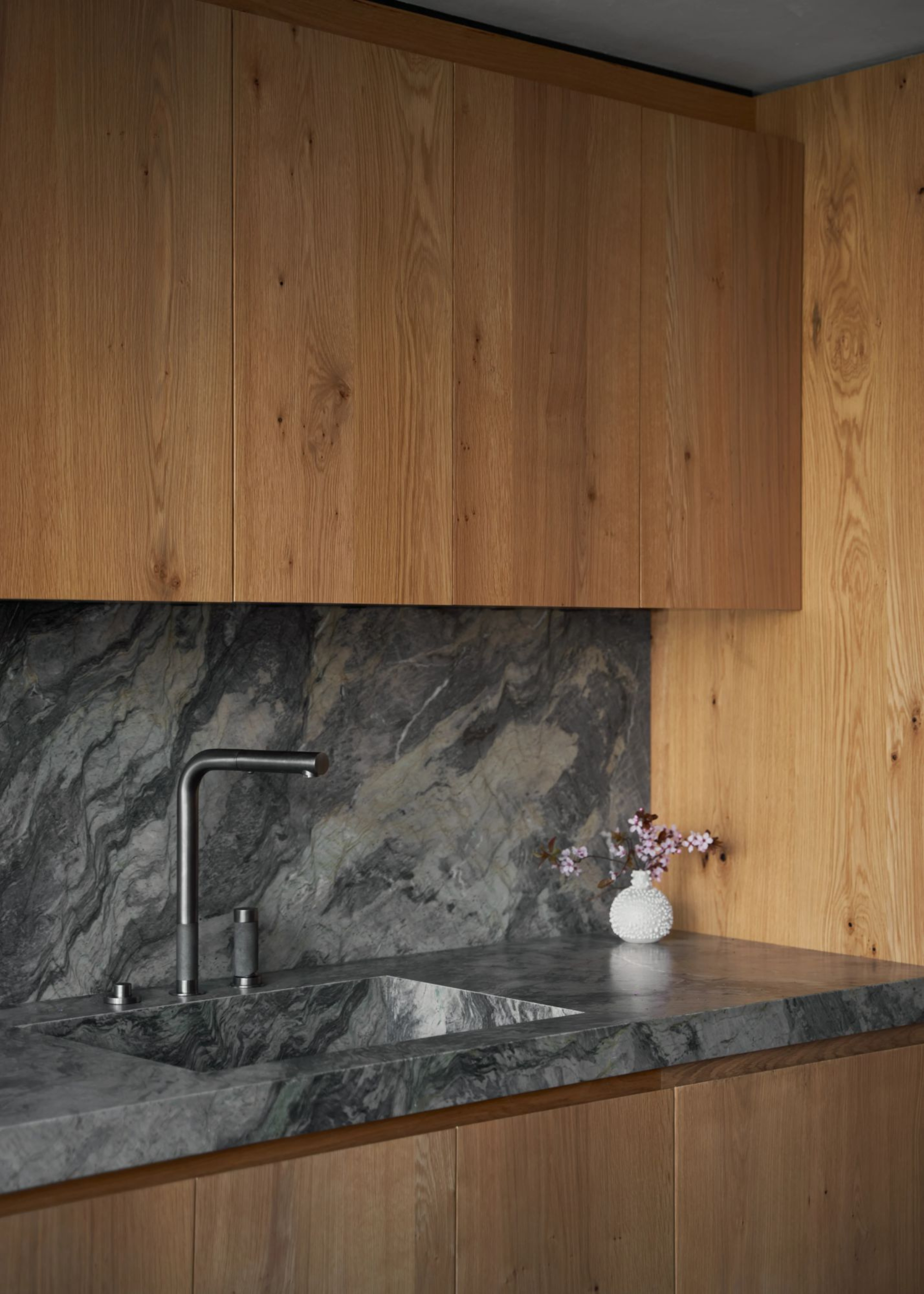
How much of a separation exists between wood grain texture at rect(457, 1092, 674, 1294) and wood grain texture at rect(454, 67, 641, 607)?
2.57ft

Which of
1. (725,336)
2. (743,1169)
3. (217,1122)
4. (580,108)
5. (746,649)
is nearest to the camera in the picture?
(217,1122)

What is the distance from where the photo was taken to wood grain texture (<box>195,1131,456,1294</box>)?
6.13 ft

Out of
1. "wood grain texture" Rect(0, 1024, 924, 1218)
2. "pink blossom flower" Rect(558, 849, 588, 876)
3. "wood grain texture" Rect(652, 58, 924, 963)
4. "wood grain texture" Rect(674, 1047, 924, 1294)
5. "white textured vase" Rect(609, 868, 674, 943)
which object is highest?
"wood grain texture" Rect(652, 58, 924, 963)

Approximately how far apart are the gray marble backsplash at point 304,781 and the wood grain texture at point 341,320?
13.6 inches

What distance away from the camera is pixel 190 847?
244 cm

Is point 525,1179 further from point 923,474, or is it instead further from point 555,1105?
point 923,474

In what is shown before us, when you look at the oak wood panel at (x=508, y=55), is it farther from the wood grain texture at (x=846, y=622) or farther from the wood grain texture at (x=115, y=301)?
the wood grain texture at (x=115, y=301)

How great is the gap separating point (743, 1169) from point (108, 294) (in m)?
1.51

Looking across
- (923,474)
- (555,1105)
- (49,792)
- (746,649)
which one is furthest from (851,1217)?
(49,792)

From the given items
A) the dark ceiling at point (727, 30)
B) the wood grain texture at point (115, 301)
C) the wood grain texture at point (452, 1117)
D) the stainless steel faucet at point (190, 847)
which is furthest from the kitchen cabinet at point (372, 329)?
the wood grain texture at point (452, 1117)

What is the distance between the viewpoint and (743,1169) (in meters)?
2.39

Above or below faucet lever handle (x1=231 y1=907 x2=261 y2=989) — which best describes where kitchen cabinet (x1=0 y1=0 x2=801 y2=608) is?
above

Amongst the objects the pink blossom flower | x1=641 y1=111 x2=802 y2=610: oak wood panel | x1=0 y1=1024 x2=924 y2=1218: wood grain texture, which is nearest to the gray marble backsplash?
the pink blossom flower

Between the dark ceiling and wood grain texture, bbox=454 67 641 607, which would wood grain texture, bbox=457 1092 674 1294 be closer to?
wood grain texture, bbox=454 67 641 607
